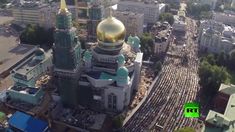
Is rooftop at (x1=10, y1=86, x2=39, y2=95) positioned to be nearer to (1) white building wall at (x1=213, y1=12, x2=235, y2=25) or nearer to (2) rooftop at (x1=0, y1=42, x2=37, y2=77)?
(2) rooftop at (x1=0, y1=42, x2=37, y2=77)

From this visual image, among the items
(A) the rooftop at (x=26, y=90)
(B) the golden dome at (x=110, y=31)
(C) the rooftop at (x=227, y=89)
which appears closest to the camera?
(C) the rooftop at (x=227, y=89)

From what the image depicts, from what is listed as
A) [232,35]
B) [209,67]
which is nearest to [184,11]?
[232,35]

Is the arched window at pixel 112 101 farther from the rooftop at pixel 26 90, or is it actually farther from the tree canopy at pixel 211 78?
the tree canopy at pixel 211 78

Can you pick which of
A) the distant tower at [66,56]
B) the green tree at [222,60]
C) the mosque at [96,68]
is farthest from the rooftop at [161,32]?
the distant tower at [66,56]

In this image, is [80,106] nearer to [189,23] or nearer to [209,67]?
[209,67]

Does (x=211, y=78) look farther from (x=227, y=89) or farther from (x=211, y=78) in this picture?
(x=227, y=89)

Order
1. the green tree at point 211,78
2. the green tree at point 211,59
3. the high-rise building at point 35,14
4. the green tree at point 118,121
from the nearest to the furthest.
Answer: the green tree at point 118,121 < the green tree at point 211,78 < the green tree at point 211,59 < the high-rise building at point 35,14

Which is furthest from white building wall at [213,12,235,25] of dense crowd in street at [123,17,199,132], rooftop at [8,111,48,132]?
rooftop at [8,111,48,132]
